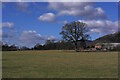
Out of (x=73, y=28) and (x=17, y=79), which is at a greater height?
(x=73, y=28)

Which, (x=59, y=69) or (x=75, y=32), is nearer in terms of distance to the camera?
(x=59, y=69)

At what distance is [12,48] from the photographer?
331 ft

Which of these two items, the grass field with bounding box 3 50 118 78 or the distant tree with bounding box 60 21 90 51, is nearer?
the grass field with bounding box 3 50 118 78

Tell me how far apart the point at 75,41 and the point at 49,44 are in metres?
32.0

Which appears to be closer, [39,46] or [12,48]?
[12,48]

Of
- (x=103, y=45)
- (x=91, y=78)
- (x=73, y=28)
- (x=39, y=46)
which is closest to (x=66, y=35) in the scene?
(x=73, y=28)

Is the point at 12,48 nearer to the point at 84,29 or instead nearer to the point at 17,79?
the point at 84,29

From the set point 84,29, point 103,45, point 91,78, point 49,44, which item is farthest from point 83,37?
point 91,78

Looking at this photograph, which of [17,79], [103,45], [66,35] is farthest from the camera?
[103,45]

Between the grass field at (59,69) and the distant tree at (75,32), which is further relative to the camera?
the distant tree at (75,32)

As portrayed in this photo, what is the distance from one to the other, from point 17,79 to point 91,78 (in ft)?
11.3

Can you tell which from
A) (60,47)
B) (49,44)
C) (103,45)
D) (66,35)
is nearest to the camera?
(66,35)

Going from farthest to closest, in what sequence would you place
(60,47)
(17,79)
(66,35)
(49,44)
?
(49,44) → (60,47) → (66,35) → (17,79)

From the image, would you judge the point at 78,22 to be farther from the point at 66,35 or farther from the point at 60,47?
the point at 60,47
